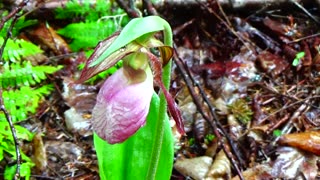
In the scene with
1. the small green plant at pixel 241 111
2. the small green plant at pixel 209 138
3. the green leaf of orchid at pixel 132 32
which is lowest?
the small green plant at pixel 209 138

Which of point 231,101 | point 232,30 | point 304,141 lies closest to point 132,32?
point 304,141

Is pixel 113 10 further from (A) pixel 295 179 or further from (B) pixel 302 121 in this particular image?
(A) pixel 295 179

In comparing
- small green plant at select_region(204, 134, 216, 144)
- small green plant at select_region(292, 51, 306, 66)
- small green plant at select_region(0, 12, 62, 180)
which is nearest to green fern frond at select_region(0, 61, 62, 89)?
small green plant at select_region(0, 12, 62, 180)

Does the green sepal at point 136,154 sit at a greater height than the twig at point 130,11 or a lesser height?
lesser

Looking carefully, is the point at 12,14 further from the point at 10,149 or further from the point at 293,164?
the point at 293,164

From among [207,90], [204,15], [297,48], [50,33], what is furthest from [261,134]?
[50,33]

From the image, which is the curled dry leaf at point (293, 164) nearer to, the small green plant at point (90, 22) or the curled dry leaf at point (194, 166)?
the curled dry leaf at point (194, 166)

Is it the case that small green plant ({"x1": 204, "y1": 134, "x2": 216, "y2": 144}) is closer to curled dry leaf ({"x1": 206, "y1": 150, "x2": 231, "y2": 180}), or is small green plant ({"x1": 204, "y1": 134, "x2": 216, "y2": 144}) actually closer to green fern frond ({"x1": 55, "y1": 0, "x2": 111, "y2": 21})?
curled dry leaf ({"x1": 206, "y1": 150, "x2": 231, "y2": 180})

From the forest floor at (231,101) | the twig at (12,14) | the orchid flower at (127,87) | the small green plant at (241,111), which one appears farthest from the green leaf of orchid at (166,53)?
the small green plant at (241,111)
